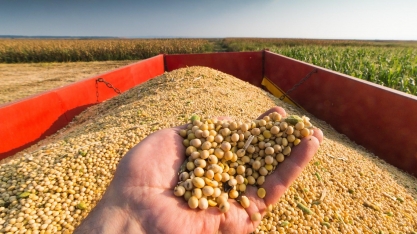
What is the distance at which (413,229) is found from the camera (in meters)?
1.82

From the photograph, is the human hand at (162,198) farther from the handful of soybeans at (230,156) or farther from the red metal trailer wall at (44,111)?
the red metal trailer wall at (44,111)

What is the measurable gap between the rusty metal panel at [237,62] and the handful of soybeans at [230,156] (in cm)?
443

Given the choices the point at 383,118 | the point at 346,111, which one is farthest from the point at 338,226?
the point at 346,111

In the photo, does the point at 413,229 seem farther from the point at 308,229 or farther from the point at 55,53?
the point at 55,53

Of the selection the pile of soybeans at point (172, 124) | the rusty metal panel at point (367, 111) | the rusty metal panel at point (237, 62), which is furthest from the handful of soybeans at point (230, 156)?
the rusty metal panel at point (237, 62)

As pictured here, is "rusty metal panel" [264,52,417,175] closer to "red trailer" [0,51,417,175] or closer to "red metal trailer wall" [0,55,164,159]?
"red trailer" [0,51,417,175]

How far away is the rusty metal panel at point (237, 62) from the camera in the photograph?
5957 mm

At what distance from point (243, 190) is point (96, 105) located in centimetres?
346

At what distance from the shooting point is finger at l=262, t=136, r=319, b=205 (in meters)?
1.51

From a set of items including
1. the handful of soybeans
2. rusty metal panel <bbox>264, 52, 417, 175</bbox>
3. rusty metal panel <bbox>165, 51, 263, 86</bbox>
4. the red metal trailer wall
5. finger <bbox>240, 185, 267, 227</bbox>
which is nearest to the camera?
the handful of soybeans

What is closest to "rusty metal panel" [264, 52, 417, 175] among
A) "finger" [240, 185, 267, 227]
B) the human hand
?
the human hand

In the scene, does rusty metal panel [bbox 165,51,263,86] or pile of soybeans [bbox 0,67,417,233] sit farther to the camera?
rusty metal panel [bbox 165,51,263,86]

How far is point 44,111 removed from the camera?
10.0 ft

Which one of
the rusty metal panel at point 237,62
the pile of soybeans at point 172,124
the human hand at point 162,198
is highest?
the rusty metal panel at point 237,62
